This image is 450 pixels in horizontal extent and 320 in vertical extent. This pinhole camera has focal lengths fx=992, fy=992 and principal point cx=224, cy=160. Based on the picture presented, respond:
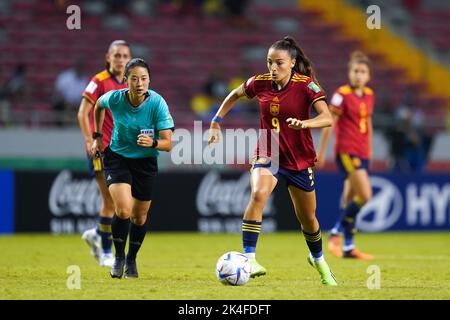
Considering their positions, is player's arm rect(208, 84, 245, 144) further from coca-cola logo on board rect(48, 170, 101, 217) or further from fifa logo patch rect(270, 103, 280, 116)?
coca-cola logo on board rect(48, 170, 101, 217)

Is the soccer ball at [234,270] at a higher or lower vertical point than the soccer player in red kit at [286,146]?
lower

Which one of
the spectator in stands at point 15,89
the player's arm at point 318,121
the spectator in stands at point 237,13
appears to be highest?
the spectator in stands at point 237,13

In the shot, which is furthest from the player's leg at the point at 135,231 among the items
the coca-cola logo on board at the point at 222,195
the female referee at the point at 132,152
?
the coca-cola logo on board at the point at 222,195

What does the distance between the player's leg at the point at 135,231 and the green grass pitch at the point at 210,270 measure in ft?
0.80

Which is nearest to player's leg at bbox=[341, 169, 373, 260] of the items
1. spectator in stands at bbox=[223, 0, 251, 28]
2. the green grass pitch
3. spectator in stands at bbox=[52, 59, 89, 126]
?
the green grass pitch

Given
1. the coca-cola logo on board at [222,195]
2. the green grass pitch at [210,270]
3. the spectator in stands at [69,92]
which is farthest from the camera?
the spectator in stands at [69,92]

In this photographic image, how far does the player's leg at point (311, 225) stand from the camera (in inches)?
358

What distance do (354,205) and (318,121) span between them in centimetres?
507

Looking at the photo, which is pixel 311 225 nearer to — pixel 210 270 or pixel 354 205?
pixel 210 270

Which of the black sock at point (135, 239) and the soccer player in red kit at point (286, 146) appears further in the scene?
the black sock at point (135, 239)

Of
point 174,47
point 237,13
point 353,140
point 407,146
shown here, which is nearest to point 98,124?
point 353,140

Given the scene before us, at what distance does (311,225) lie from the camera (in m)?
9.19

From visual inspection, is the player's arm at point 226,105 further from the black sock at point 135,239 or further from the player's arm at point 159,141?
the black sock at point 135,239
